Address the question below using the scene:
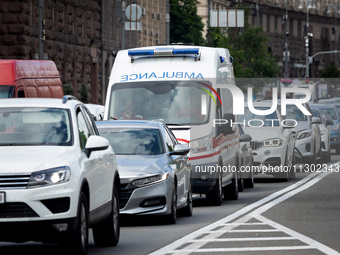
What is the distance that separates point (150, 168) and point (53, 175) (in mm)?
4881

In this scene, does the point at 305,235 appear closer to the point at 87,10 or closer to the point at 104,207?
the point at 104,207

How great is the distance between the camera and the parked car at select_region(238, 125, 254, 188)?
77.0 feet

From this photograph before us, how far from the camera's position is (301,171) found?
3219 centimetres

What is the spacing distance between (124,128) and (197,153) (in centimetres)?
240

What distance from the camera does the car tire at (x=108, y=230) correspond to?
13188 millimetres

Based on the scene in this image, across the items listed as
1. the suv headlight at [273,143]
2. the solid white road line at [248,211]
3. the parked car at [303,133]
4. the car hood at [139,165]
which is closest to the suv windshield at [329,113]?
the parked car at [303,133]

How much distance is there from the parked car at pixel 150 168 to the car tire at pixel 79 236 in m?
4.06

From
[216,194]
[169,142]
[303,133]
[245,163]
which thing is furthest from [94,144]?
[303,133]

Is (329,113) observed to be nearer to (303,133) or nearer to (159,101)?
(303,133)

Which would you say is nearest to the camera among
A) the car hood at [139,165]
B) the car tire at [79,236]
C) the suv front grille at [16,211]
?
the suv front grille at [16,211]

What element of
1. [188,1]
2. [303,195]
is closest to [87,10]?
[188,1]

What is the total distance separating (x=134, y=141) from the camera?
1705cm

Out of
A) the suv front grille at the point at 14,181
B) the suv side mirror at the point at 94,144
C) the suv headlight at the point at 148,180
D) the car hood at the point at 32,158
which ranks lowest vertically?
the suv headlight at the point at 148,180

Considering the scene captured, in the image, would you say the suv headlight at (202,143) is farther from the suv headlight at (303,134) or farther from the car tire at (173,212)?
the suv headlight at (303,134)
